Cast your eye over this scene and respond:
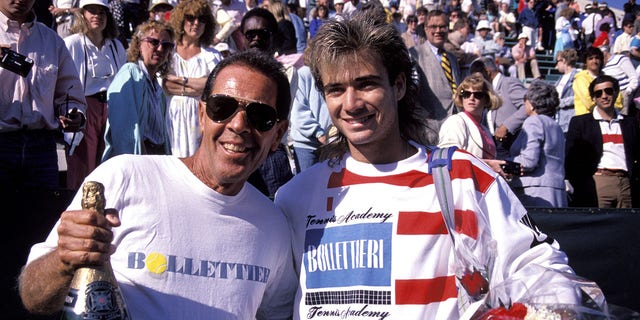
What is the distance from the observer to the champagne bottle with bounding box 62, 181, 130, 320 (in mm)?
2289

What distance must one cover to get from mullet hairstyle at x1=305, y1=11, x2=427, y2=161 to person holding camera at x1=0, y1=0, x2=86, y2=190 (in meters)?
2.75

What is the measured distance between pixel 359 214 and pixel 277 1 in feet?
23.3

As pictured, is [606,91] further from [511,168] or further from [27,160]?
[27,160]

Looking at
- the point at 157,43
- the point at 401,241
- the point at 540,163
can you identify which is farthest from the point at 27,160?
the point at 540,163

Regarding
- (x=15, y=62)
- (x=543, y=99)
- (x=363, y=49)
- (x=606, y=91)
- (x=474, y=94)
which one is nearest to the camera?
(x=363, y=49)

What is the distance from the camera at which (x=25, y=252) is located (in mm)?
4973

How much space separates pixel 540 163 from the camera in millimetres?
7602

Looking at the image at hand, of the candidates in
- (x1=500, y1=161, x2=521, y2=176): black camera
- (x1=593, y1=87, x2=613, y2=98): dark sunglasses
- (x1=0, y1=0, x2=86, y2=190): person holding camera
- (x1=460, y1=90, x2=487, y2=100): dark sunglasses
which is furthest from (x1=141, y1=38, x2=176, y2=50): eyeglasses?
(x1=593, y1=87, x2=613, y2=98): dark sunglasses

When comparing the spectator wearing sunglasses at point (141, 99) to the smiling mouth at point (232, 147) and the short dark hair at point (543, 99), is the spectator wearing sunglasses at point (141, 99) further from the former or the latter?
the short dark hair at point (543, 99)

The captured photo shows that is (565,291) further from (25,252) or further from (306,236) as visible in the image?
(25,252)

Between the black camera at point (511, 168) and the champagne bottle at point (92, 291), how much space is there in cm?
508

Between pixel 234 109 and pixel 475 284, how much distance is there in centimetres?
107

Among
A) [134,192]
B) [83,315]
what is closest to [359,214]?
[134,192]

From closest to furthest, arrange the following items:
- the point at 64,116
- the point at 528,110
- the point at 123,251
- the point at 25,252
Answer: the point at 123,251 < the point at 25,252 < the point at 64,116 < the point at 528,110
